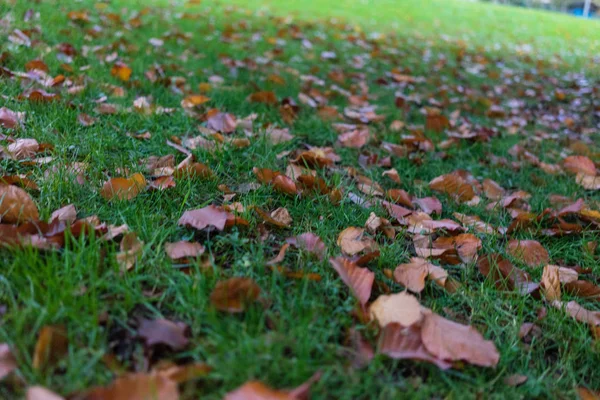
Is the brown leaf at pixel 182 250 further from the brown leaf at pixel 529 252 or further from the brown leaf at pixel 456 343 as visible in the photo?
the brown leaf at pixel 529 252

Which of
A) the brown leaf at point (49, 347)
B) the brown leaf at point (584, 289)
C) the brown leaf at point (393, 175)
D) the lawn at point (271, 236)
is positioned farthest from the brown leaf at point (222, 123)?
the brown leaf at point (584, 289)

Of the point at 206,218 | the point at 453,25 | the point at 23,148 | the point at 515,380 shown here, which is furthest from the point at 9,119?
the point at 453,25

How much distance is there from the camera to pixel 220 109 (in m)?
2.64

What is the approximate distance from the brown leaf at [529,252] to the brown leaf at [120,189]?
4.29 ft

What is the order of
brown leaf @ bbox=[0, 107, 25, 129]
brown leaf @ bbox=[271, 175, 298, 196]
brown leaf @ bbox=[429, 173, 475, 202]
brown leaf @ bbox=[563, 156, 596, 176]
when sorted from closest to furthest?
brown leaf @ bbox=[271, 175, 298, 196] → brown leaf @ bbox=[0, 107, 25, 129] → brown leaf @ bbox=[429, 173, 475, 202] → brown leaf @ bbox=[563, 156, 596, 176]

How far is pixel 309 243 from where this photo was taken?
4.89ft

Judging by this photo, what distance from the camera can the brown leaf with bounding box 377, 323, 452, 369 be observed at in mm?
1102

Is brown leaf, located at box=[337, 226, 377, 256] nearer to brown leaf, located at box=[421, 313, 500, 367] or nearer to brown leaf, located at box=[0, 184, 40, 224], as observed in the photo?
brown leaf, located at box=[421, 313, 500, 367]

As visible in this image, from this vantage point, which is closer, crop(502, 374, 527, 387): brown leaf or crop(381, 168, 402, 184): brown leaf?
crop(502, 374, 527, 387): brown leaf

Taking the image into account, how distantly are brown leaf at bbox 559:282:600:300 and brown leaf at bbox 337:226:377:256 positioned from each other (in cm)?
63

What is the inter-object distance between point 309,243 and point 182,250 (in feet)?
1.27

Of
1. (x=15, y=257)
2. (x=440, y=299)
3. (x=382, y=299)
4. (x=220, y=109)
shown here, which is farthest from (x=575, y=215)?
(x=15, y=257)

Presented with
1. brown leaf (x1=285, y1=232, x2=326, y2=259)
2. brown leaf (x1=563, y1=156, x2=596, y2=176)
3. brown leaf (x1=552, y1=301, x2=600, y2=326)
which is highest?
brown leaf (x1=285, y1=232, x2=326, y2=259)

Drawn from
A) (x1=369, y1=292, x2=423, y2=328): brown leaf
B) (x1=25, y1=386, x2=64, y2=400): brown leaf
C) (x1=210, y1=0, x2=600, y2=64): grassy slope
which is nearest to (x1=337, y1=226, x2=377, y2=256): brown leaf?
(x1=369, y1=292, x2=423, y2=328): brown leaf
